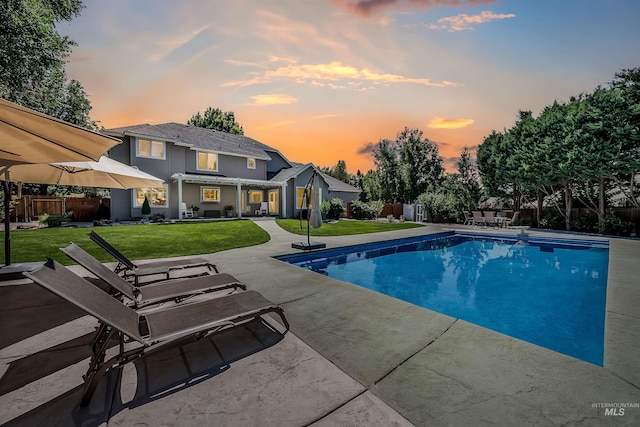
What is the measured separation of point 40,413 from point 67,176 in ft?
20.6

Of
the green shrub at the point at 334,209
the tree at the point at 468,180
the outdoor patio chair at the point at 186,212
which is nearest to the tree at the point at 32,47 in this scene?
the outdoor patio chair at the point at 186,212

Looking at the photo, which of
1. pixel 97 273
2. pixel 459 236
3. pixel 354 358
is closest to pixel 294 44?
pixel 97 273

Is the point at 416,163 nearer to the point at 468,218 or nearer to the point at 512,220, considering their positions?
the point at 468,218

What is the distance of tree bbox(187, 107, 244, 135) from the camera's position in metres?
44.4

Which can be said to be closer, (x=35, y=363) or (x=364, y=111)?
(x=35, y=363)

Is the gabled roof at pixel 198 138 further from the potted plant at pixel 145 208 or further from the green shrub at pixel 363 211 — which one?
the green shrub at pixel 363 211

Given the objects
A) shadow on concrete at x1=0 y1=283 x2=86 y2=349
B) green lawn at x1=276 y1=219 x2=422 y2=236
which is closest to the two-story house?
green lawn at x1=276 y1=219 x2=422 y2=236

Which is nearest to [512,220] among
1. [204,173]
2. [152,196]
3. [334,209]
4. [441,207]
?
[441,207]

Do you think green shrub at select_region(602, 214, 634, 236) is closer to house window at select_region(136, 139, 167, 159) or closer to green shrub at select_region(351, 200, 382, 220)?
green shrub at select_region(351, 200, 382, 220)

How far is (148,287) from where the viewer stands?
14.1 feet

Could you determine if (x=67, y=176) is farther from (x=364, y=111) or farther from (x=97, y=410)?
(x=364, y=111)

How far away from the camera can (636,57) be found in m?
13.3

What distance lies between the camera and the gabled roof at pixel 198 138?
60.4 ft

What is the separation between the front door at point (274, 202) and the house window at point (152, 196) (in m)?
8.43
